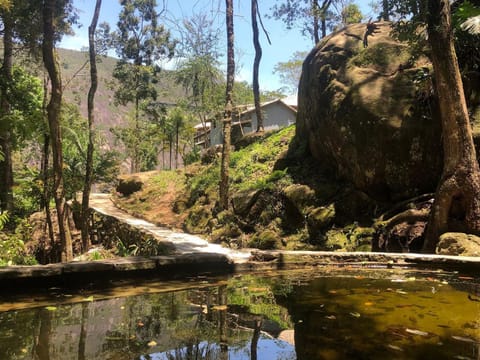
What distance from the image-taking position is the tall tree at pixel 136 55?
39750 millimetres

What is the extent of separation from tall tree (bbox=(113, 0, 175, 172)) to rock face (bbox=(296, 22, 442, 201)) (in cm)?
2865

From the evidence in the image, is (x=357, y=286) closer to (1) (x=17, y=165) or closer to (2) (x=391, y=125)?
(2) (x=391, y=125)

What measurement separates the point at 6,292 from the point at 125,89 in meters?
39.8

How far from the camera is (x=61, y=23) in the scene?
1705cm

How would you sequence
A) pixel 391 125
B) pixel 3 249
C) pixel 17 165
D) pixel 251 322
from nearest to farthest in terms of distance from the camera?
pixel 251 322 < pixel 3 249 < pixel 391 125 < pixel 17 165

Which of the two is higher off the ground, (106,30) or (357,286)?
(106,30)

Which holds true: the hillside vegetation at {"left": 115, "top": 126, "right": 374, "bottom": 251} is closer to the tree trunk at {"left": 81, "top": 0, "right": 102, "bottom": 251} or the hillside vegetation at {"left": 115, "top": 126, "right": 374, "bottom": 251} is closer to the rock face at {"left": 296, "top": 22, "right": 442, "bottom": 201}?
the rock face at {"left": 296, "top": 22, "right": 442, "bottom": 201}

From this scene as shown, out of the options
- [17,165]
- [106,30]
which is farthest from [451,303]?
[106,30]

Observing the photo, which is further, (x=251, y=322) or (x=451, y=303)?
(x=451, y=303)

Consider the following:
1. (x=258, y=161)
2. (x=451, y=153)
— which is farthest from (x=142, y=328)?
(x=258, y=161)

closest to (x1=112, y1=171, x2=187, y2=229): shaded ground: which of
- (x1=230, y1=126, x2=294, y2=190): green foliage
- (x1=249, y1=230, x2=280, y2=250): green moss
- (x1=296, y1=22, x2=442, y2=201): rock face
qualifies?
(x1=230, y1=126, x2=294, y2=190): green foliage

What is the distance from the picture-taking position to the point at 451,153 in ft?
26.8

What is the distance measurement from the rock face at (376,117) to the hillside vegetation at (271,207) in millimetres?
885

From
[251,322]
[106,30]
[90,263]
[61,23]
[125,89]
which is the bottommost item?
[251,322]
